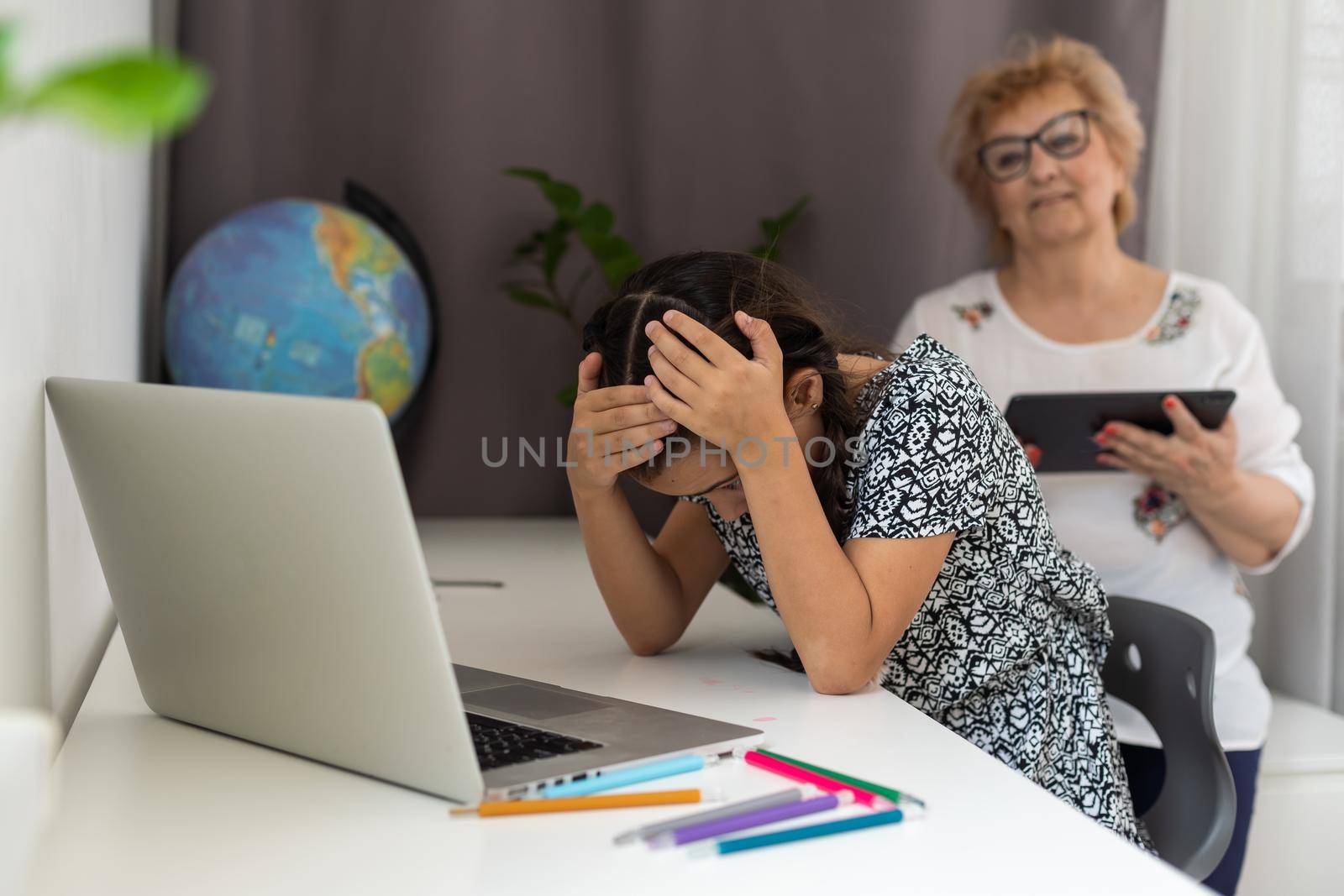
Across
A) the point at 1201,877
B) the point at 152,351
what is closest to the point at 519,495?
the point at 152,351

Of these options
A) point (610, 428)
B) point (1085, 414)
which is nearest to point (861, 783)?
point (610, 428)

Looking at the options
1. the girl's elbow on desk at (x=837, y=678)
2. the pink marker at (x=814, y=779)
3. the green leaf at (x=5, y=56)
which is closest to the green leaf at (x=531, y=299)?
the girl's elbow on desk at (x=837, y=678)

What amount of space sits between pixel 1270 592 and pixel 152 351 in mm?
1662

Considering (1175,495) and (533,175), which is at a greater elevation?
(533,175)

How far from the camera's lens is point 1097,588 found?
1.04 metres

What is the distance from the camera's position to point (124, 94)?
0.19 metres

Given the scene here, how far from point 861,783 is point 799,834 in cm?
7

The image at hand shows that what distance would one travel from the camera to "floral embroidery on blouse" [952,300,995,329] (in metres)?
1.70

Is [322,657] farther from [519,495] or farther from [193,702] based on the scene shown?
[519,495]

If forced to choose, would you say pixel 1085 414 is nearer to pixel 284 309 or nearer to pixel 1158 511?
pixel 1158 511

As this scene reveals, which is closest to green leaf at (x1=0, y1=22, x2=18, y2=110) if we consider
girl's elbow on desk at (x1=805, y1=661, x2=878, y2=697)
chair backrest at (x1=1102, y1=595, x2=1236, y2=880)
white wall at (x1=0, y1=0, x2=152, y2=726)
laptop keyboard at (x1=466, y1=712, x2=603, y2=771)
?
white wall at (x1=0, y1=0, x2=152, y2=726)

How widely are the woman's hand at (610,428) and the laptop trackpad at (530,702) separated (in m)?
0.18

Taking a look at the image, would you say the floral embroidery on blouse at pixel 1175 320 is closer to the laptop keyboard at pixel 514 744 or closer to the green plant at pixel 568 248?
the green plant at pixel 568 248

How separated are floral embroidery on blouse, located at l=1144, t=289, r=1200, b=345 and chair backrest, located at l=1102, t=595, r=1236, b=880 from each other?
0.60 metres
